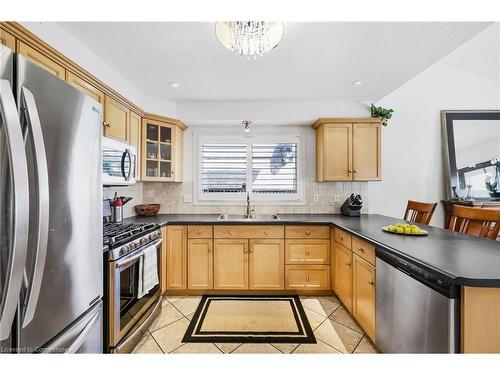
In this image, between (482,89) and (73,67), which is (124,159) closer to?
(73,67)

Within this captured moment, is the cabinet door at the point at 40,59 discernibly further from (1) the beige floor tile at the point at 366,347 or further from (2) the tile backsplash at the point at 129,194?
(1) the beige floor tile at the point at 366,347

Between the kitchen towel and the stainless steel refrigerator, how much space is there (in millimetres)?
586

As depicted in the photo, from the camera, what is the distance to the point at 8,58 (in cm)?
80

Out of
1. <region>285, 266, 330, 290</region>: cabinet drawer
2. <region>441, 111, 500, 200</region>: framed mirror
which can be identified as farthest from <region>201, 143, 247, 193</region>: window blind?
<region>441, 111, 500, 200</region>: framed mirror

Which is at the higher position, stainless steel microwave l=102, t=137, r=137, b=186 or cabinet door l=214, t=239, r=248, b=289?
stainless steel microwave l=102, t=137, r=137, b=186

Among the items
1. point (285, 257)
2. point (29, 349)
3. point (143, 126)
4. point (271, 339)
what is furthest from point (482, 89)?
point (29, 349)

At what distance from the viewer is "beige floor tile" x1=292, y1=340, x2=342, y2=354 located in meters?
1.78

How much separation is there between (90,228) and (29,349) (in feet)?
1.71

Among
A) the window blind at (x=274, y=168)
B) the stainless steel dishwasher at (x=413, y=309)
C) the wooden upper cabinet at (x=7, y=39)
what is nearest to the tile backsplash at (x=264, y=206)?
the window blind at (x=274, y=168)

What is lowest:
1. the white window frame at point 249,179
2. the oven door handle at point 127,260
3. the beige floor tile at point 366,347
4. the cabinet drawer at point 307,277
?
the beige floor tile at point 366,347

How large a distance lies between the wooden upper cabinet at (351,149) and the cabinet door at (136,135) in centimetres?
228

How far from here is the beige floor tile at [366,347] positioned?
176cm

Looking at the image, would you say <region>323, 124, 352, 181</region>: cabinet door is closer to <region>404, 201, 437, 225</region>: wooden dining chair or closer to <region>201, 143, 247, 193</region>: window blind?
<region>404, 201, 437, 225</region>: wooden dining chair

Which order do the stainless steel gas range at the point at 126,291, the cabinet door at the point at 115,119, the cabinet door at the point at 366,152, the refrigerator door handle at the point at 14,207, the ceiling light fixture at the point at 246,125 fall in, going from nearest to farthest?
the refrigerator door handle at the point at 14,207 → the stainless steel gas range at the point at 126,291 → the cabinet door at the point at 115,119 → the cabinet door at the point at 366,152 → the ceiling light fixture at the point at 246,125
